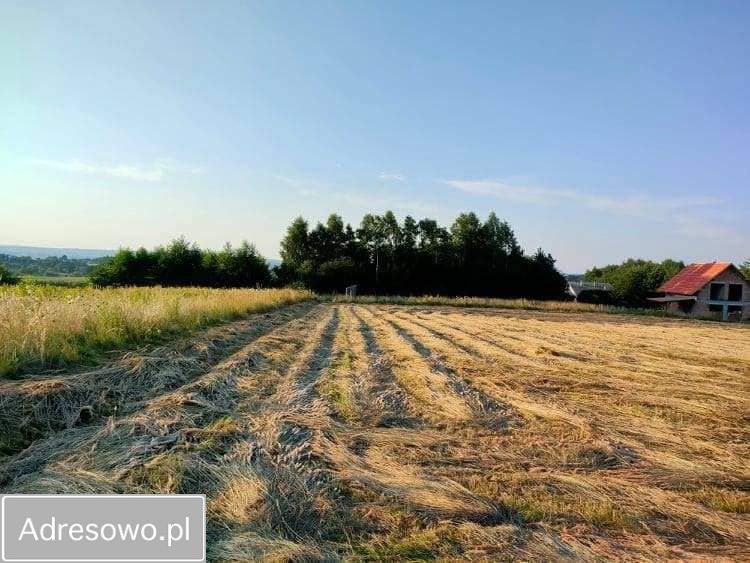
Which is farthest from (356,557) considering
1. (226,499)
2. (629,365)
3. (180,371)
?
(629,365)

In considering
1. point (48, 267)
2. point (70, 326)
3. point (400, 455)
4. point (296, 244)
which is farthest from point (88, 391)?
point (48, 267)

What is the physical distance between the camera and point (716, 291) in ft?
142

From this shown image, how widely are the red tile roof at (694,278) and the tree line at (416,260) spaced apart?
10921mm

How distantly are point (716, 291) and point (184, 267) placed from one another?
52.2 metres

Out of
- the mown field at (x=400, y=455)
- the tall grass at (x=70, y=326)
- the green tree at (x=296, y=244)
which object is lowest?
the mown field at (x=400, y=455)

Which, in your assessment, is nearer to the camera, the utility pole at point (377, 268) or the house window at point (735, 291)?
the house window at point (735, 291)

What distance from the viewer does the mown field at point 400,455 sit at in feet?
9.59

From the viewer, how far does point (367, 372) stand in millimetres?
7949

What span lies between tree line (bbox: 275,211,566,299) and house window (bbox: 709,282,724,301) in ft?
45.8

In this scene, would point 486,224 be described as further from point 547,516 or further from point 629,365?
point 547,516

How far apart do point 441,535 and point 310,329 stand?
12.6 m

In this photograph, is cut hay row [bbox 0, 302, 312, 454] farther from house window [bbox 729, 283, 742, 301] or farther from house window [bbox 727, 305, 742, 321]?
house window [bbox 729, 283, 742, 301]

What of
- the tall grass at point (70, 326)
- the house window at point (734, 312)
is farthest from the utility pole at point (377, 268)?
the tall grass at point (70, 326)

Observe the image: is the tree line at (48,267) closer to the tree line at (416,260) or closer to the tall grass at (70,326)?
the tree line at (416,260)
